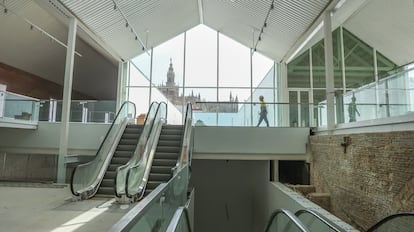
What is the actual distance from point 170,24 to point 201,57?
2661 millimetres

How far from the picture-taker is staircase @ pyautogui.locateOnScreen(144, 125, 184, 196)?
8023mm

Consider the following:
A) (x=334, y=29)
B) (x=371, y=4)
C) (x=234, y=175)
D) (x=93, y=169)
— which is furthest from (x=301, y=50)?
(x=93, y=169)

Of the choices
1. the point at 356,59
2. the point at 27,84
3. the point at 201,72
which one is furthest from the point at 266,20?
the point at 27,84

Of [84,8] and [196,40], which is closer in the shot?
[84,8]

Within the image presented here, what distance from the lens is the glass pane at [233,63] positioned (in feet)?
53.0

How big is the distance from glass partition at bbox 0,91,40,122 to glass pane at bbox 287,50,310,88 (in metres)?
11.1

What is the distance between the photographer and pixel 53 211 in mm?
6160

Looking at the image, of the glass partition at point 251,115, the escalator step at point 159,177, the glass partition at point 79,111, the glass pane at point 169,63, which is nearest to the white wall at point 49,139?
the glass partition at point 79,111

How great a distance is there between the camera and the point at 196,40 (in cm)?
1666

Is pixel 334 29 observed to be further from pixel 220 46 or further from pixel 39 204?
pixel 39 204

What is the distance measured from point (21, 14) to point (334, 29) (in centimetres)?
1150

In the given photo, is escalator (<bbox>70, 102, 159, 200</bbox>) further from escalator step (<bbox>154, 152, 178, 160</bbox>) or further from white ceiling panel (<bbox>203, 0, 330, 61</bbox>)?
white ceiling panel (<bbox>203, 0, 330, 61</bbox>)

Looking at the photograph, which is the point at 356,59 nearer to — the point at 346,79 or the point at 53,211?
the point at 346,79

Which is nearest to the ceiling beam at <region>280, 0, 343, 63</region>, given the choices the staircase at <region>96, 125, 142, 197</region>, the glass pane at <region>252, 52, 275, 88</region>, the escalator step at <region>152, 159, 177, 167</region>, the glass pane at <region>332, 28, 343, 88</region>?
the glass pane at <region>252, 52, 275, 88</region>
